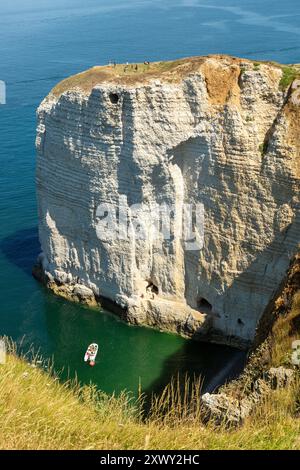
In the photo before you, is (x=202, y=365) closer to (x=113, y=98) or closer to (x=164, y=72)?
(x=113, y=98)

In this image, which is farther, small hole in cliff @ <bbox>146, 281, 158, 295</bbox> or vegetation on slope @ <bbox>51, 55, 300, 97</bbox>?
small hole in cliff @ <bbox>146, 281, 158, 295</bbox>

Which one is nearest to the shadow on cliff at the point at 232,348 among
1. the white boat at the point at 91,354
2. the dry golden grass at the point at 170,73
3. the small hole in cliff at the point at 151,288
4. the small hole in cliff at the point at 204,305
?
the small hole in cliff at the point at 204,305

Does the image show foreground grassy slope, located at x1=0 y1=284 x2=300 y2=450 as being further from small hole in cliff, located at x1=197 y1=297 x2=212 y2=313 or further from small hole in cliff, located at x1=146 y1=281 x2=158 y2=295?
small hole in cliff, located at x1=146 y1=281 x2=158 y2=295

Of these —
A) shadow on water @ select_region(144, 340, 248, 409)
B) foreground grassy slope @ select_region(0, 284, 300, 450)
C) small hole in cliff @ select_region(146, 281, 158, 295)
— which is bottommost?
shadow on water @ select_region(144, 340, 248, 409)

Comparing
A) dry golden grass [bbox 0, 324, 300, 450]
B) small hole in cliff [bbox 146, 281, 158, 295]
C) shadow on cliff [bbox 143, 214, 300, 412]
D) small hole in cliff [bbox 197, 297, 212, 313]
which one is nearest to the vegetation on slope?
shadow on cliff [bbox 143, 214, 300, 412]

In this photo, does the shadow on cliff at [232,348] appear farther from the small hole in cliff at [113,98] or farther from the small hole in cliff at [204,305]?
the small hole in cliff at [113,98]

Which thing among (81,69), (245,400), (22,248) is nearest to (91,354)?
(22,248)

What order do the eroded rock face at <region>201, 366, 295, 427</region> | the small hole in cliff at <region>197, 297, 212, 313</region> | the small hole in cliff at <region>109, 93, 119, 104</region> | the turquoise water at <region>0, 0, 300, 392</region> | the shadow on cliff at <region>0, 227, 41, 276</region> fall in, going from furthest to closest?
the shadow on cliff at <region>0, 227, 41, 276</region> → the small hole in cliff at <region>197, 297, 212, 313</region> → the turquoise water at <region>0, 0, 300, 392</region> → the small hole in cliff at <region>109, 93, 119, 104</region> → the eroded rock face at <region>201, 366, 295, 427</region>

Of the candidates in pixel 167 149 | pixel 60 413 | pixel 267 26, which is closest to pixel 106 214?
pixel 167 149
